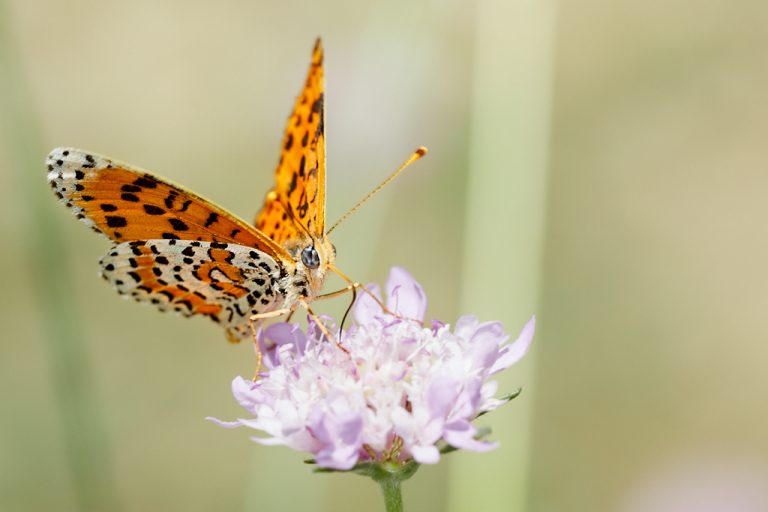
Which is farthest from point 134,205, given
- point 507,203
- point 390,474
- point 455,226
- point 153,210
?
point 455,226

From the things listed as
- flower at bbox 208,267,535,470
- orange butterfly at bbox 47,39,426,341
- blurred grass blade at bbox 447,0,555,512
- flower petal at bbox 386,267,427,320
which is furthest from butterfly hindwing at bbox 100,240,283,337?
blurred grass blade at bbox 447,0,555,512

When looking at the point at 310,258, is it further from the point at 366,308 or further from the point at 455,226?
the point at 455,226

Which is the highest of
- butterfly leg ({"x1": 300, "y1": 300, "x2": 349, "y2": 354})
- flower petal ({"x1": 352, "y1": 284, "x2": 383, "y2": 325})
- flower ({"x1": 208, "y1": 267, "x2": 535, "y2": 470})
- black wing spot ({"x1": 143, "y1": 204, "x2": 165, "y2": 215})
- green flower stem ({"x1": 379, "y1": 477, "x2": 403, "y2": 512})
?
black wing spot ({"x1": 143, "y1": 204, "x2": 165, "y2": 215})

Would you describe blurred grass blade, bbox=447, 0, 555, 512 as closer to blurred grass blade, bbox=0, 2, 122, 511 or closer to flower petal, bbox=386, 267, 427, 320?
flower petal, bbox=386, 267, 427, 320

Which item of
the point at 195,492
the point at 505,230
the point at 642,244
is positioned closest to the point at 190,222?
the point at 505,230

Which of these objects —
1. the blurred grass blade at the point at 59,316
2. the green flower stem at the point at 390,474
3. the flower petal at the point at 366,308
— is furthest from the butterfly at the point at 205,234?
the green flower stem at the point at 390,474

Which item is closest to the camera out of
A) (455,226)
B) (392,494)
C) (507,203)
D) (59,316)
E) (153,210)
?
(392,494)
